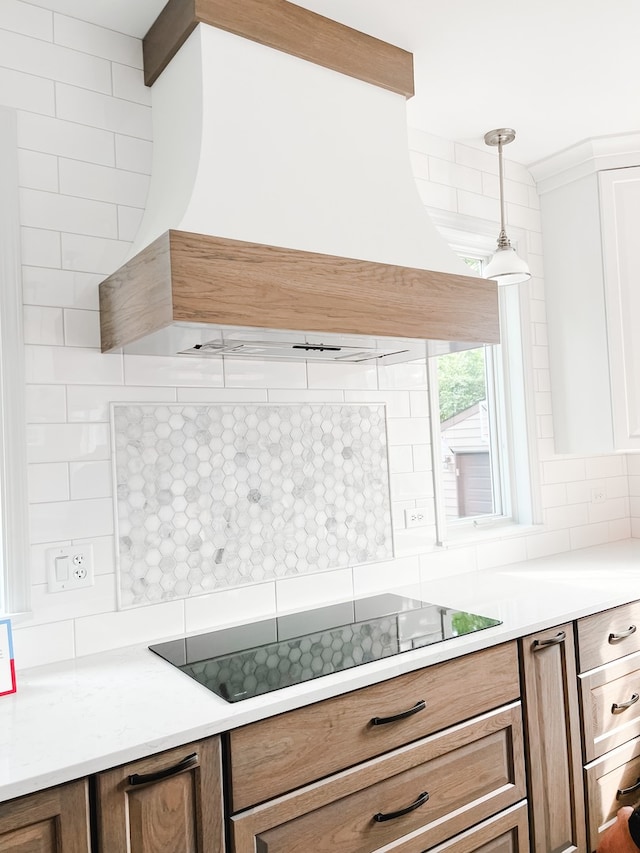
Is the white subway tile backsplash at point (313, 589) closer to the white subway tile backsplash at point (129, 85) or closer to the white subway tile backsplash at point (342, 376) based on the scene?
the white subway tile backsplash at point (342, 376)

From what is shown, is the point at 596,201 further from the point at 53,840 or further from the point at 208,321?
the point at 53,840

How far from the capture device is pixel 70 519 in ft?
5.60

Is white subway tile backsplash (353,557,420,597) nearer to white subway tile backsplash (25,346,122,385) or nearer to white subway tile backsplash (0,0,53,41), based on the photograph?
white subway tile backsplash (25,346,122,385)

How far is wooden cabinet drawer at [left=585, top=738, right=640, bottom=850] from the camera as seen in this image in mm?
1962

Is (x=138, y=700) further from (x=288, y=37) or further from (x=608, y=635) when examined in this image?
(x=288, y=37)

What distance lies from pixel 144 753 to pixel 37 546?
0.67 meters

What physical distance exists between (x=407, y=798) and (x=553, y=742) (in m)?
0.56

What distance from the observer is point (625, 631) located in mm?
2100

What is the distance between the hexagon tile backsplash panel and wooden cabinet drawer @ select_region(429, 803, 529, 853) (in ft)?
2.69

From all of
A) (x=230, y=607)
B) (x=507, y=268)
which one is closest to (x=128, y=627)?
(x=230, y=607)

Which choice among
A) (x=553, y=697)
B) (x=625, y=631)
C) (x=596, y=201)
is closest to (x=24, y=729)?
(x=553, y=697)

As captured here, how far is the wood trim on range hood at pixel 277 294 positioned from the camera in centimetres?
144

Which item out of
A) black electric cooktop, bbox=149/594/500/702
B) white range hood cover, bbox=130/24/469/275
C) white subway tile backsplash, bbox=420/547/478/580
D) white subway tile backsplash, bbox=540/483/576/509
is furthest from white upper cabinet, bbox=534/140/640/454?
black electric cooktop, bbox=149/594/500/702

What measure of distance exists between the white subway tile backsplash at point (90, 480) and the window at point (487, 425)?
1.47 meters
